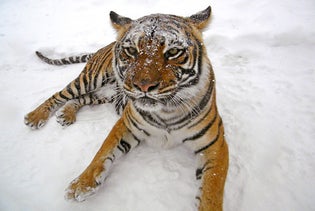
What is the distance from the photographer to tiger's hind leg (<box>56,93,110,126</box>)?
7.66 feet

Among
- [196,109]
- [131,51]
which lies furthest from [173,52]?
[196,109]

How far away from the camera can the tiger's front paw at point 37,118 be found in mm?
2311

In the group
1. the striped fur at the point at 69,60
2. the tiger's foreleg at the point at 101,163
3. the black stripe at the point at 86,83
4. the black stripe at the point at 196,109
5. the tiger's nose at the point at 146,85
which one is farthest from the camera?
the striped fur at the point at 69,60

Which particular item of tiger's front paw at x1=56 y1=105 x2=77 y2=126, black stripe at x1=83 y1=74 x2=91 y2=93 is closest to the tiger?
tiger's front paw at x1=56 y1=105 x2=77 y2=126

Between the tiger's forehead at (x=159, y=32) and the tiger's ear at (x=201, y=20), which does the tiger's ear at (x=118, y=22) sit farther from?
the tiger's ear at (x=201, y=20)

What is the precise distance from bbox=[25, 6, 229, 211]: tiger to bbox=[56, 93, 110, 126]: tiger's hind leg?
70cm

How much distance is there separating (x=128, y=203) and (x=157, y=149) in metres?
0.50

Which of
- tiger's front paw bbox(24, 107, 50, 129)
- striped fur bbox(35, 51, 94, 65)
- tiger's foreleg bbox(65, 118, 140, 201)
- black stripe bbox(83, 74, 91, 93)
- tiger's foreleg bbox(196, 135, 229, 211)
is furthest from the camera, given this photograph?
striped fur bbox(35, 51, 94, 65)

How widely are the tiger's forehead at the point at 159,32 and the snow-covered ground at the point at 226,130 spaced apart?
2.90 feet

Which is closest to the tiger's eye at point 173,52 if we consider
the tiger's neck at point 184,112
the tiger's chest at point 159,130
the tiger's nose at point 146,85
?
the tiger's nose at point 146,85

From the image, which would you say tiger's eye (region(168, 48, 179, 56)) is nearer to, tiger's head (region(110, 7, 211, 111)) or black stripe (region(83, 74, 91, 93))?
tiger's head (region(110, 7, 211, 111))

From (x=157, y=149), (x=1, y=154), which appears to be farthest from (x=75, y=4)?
(x=157, y=149)

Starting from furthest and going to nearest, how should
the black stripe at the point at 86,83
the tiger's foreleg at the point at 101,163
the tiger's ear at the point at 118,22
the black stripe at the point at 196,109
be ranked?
1. the black stripe at the point at 86,83
2. the tiger's ear at the point at 118,22
3. the black stripe at the point at 196,109
4. the tiger's foreleg at the point at 101,163

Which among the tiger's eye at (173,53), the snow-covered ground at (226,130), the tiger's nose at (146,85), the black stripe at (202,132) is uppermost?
the tiger's eye at (173,53)
